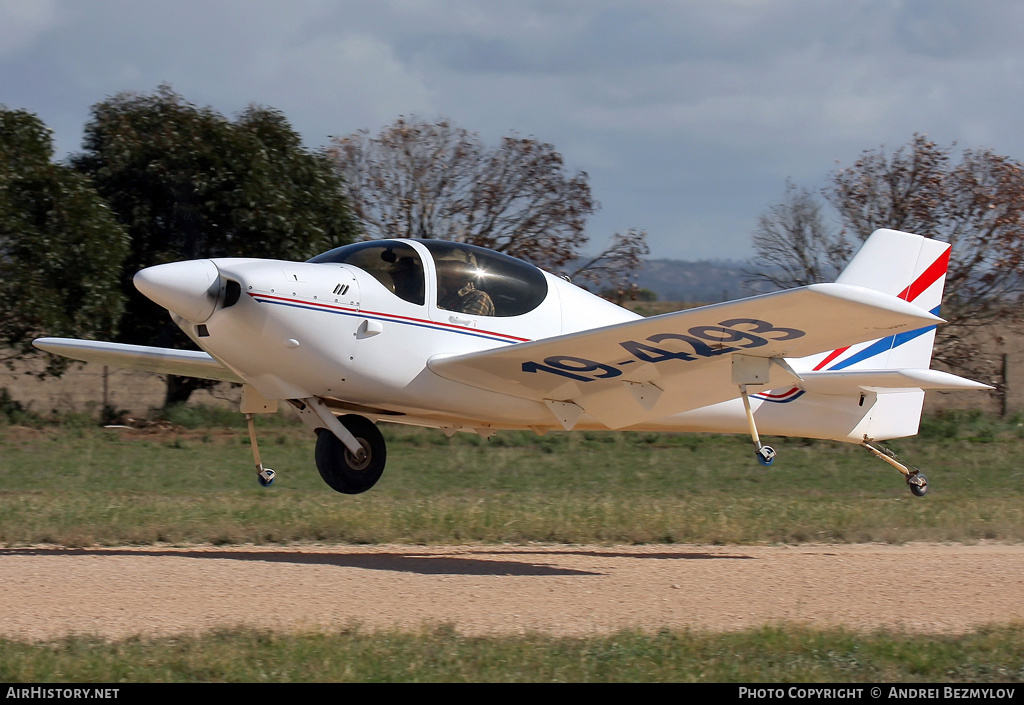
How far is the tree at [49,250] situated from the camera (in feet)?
70.5

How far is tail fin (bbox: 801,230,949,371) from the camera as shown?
11.4 m

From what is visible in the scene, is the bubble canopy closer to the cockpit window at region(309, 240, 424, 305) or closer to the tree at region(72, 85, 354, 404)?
the cockpit window at region(309, 240, 424, 305)

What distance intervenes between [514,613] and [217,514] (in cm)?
616

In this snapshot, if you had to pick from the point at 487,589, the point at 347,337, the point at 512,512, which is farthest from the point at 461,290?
the point at 512,512

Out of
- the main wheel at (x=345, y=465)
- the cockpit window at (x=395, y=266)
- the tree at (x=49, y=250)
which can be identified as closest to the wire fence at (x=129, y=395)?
the tree at (x=49, y=250)

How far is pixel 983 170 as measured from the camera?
2606cm

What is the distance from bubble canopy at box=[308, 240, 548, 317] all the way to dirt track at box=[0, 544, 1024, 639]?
2468 millimetres

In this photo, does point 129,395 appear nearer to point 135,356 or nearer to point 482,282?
point 135,356

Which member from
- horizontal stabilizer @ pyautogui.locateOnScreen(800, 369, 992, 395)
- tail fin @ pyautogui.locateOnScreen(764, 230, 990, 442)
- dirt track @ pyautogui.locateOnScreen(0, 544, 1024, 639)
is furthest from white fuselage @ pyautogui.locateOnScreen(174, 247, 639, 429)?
tail fin @ pyautogui.locateOnScreen(764, 230, 990, 442)

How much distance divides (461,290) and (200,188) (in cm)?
1519

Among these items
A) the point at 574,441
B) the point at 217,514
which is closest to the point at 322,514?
the point at 217,514

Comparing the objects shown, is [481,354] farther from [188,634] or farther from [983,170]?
[983,170]

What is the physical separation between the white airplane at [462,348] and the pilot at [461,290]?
0.01 m
